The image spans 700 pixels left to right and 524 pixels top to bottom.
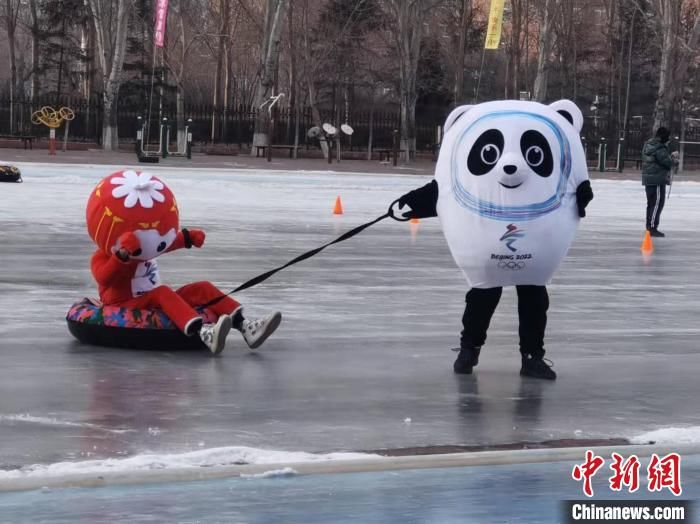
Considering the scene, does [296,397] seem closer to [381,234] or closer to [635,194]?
[381,234]

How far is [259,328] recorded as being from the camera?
30.6 ft

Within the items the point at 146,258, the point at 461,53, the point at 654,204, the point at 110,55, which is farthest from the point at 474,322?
the point at 461,53

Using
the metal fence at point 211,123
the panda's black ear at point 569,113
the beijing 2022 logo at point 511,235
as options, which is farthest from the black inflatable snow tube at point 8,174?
the metal fence at point 211,123

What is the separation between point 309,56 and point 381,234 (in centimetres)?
3906

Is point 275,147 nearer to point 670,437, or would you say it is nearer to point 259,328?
point 259,328

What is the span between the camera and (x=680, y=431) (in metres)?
6.93

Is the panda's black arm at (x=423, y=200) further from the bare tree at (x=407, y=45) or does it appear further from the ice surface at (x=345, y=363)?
the bare tree at (x=407, y=45)

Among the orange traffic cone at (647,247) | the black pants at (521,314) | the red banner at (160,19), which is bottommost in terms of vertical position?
the orange traffic cone at (647,247)

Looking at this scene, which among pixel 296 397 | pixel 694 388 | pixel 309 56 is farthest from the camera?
pixel 309 56

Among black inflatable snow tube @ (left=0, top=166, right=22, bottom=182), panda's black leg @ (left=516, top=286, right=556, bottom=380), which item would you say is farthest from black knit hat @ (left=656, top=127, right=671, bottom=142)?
black inflatable snow tube @ (left=0, top=166, right=22, bottom=182)

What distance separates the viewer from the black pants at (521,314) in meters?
8.54

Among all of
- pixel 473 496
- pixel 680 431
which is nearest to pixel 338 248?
pixel 680 431

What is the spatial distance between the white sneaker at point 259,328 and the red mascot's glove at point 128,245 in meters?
0.89

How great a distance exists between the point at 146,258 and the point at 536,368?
2.55m
